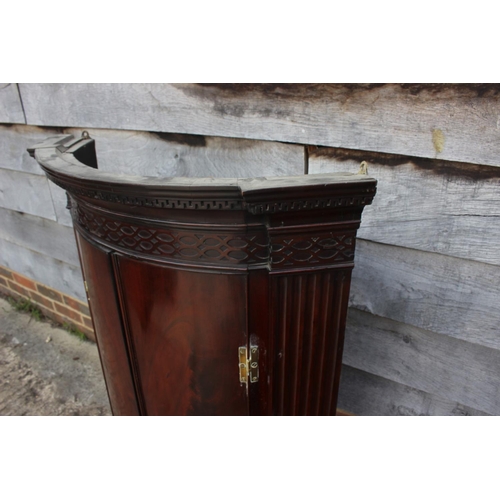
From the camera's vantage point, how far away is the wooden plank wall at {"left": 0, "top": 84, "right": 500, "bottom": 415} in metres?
1.04

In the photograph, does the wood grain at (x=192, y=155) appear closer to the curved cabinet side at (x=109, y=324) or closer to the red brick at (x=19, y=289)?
the curved cabinet side at (x=109, y=324)

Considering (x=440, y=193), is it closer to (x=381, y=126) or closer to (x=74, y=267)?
(x=381, y=126)

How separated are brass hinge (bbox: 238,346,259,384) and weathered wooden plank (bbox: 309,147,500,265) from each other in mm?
534

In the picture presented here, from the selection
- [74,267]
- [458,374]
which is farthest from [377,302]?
[74,267]

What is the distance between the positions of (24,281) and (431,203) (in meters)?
2.45

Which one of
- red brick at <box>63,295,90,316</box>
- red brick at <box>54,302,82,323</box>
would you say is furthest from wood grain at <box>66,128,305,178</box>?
red brick at <box>54,302,82,323</box>

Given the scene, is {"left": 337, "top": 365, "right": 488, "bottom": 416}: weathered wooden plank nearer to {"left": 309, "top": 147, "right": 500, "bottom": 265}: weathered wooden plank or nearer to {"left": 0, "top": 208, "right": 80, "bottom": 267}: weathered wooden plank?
{"left": 309, "top": 147, "right": 500, "bottom": 265}: weathered wooden plank

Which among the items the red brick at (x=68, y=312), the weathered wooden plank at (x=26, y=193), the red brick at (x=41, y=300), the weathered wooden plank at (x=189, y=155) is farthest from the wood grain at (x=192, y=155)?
the red brick at (x=41, y=300)

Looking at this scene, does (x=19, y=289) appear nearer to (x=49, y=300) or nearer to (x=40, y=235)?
(x=49, y=300)

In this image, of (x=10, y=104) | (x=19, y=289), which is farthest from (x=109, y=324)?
→ (x=19, y=289)

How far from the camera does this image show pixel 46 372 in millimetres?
2254

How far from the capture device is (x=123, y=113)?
1510 mm

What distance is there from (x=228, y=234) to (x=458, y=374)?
0.94 m

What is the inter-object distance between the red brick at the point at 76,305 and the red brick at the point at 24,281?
12.9 inches
